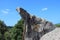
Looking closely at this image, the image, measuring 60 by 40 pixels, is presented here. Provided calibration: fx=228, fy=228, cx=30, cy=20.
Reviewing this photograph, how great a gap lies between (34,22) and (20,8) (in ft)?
→ 2.49

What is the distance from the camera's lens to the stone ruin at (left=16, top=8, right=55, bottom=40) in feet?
18.1

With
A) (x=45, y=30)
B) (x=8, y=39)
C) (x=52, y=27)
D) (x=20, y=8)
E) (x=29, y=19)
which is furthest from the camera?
(x=8, y=39)

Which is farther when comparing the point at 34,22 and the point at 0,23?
the point at 0,23

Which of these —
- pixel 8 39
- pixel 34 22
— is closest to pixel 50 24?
pixel 34 22

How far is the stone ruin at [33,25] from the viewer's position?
552 centimetres

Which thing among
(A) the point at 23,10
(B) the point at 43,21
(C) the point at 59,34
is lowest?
(C) the point at 59,34

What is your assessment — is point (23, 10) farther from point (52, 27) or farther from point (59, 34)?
point (59, 34)

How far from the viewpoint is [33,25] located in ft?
20.5

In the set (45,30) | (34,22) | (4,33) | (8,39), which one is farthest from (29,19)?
(4,33)

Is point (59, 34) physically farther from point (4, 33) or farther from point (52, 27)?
point (4, 33)

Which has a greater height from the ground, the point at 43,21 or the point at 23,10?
the point at 23,10

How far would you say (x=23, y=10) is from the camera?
6266 millimetres

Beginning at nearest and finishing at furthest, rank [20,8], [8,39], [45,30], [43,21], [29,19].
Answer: [45,30] → [43,21] → [29,19] → [20,8] → [8,39]

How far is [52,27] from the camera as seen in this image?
5039 millimetres
